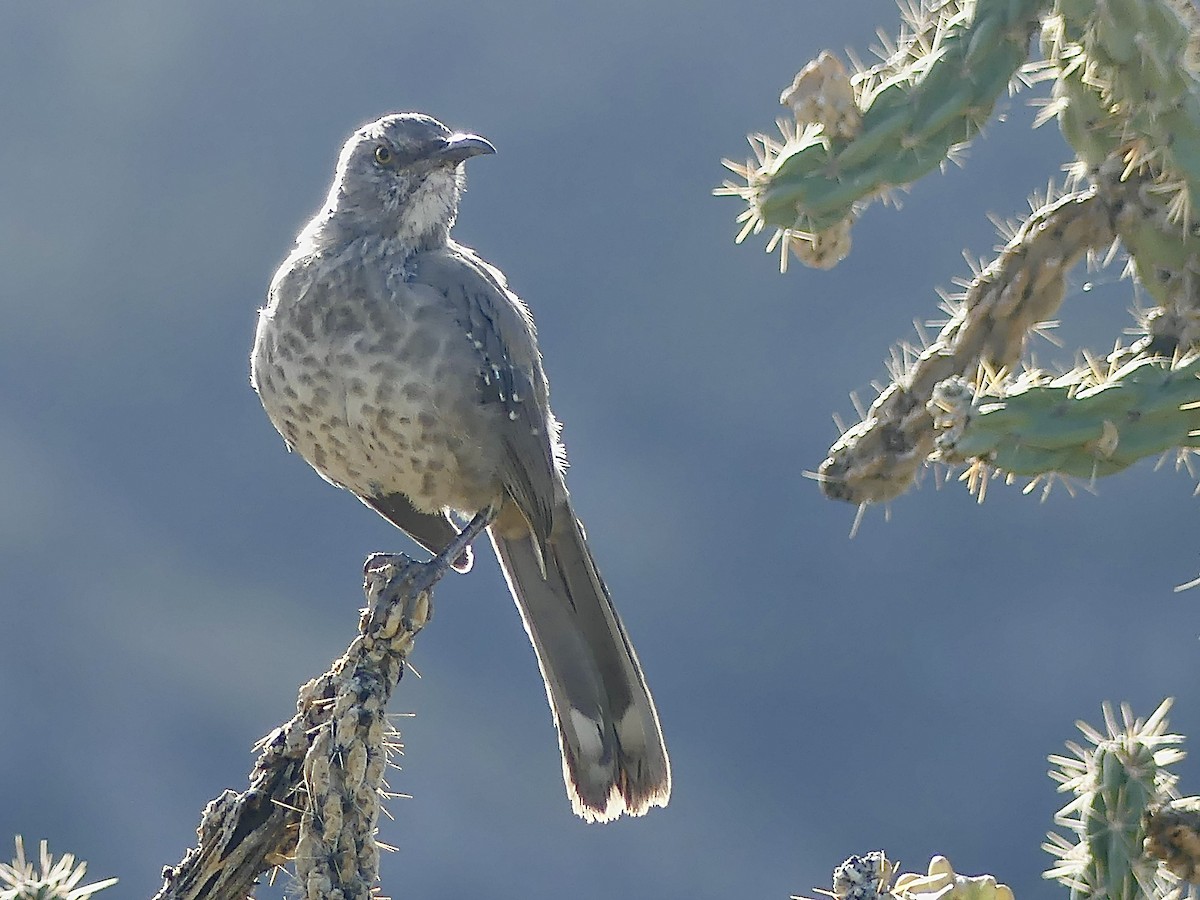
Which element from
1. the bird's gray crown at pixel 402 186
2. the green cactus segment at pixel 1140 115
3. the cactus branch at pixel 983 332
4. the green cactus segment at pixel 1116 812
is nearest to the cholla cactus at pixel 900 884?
the green cactus segment at pixel 1116 812

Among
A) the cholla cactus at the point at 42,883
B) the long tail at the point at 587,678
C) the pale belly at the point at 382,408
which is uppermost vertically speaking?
the pale belly at the point at 382,408

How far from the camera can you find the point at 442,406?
11.4 ft

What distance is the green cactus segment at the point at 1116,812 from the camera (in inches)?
93.0

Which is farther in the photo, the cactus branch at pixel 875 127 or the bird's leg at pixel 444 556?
the bird's leg at pixel 444 556

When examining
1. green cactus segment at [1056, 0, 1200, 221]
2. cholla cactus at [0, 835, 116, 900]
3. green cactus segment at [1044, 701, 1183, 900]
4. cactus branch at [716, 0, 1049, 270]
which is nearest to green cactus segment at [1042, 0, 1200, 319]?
green cactus segment at [1056, 0, 1200, 221]

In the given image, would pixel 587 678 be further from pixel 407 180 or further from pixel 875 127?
pixel 875 127

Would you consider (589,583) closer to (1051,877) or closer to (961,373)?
(961,373)

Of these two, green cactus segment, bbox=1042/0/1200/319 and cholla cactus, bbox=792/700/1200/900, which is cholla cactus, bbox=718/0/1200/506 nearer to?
green cactus segment, bbox=1042/0/1200/319

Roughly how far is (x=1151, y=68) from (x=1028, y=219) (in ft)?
1.81

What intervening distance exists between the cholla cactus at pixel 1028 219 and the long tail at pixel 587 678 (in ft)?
3.34

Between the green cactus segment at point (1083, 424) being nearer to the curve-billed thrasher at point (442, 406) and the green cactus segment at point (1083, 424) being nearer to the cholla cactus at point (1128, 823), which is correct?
the cholla cactus at point (1128, 823)

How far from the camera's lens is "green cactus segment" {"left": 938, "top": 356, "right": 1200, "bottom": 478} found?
2.31 m

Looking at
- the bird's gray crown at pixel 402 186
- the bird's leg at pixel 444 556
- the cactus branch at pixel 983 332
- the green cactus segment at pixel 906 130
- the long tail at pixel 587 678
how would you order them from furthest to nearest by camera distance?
1. the bird's gray crown at pixel 402 186
2. the long tail at pixel 587 678
3. the bird's leg at pixel 444 556
4. the cactus branch at pixel 983 332
5. the green cactus segment at pixel 906 130

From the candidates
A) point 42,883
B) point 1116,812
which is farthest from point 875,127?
point 42,883
